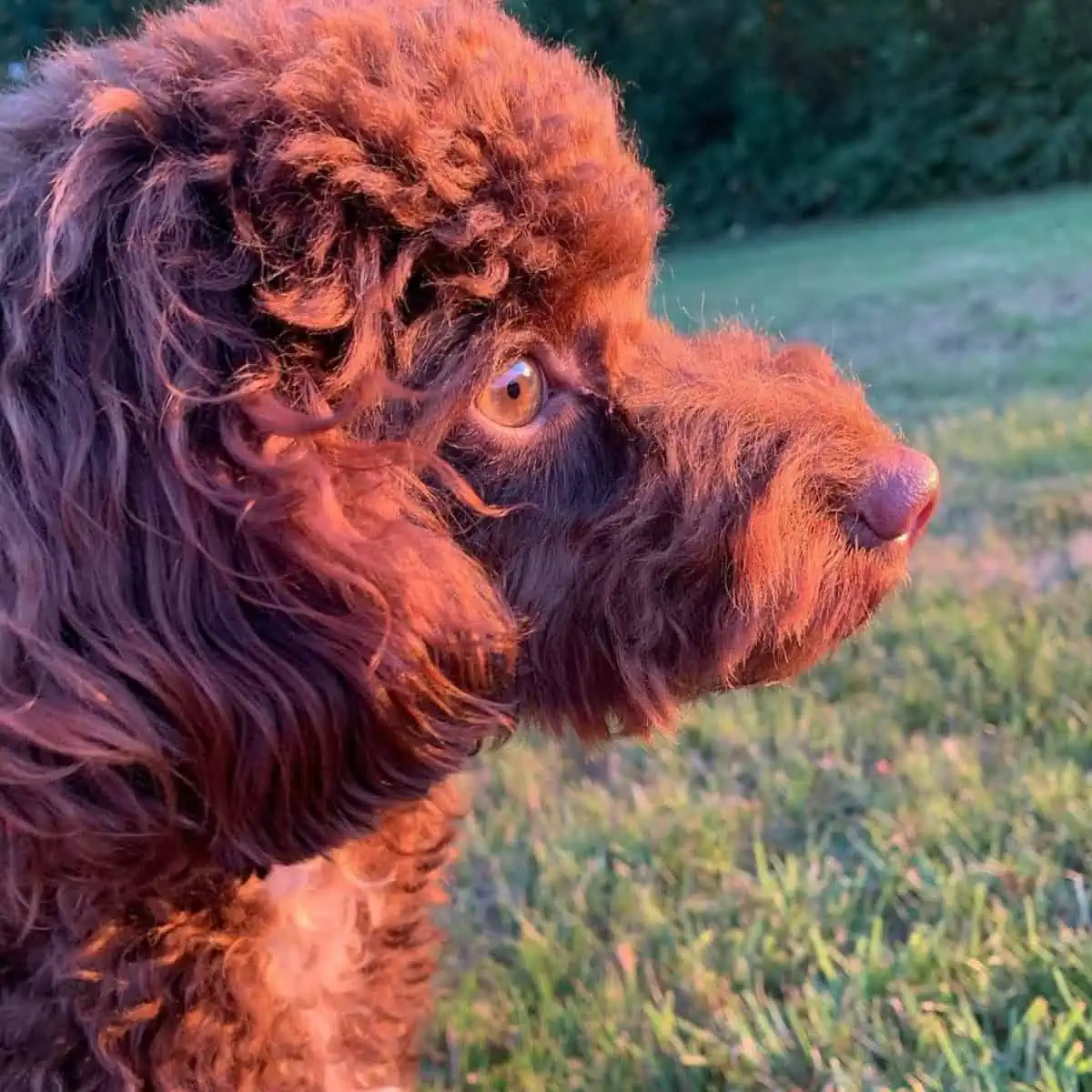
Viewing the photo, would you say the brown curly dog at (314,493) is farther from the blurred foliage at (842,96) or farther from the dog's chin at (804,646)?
the blurred foliage at (842,96)

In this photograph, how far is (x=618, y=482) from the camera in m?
1.57

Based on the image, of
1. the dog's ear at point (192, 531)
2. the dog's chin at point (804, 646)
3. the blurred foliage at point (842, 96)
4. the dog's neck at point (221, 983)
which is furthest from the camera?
the blurred foliage at point (842, 96)

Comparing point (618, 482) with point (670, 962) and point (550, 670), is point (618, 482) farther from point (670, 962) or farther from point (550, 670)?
point (670, 962)

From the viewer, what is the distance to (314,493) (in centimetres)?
128

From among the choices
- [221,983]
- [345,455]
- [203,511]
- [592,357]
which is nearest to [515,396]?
[592,357]

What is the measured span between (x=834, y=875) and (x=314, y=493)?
1366 millimetres

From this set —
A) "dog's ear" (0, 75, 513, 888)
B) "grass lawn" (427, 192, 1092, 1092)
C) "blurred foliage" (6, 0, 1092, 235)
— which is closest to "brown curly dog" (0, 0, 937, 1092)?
"dog's ear" (0, 75, 513, 888)

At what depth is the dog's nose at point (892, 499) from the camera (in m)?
1.57

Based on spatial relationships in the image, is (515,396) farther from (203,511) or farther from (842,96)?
(842,96)

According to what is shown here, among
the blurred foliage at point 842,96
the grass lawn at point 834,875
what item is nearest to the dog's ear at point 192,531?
the grass lawn at point 834,875

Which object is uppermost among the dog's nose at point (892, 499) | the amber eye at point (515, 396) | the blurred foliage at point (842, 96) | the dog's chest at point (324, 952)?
the amber eye at point (515, 396)

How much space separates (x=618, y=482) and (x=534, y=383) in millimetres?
160

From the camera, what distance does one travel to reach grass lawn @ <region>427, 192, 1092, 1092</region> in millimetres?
1880

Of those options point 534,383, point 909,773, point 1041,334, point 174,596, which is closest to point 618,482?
point 534,383
